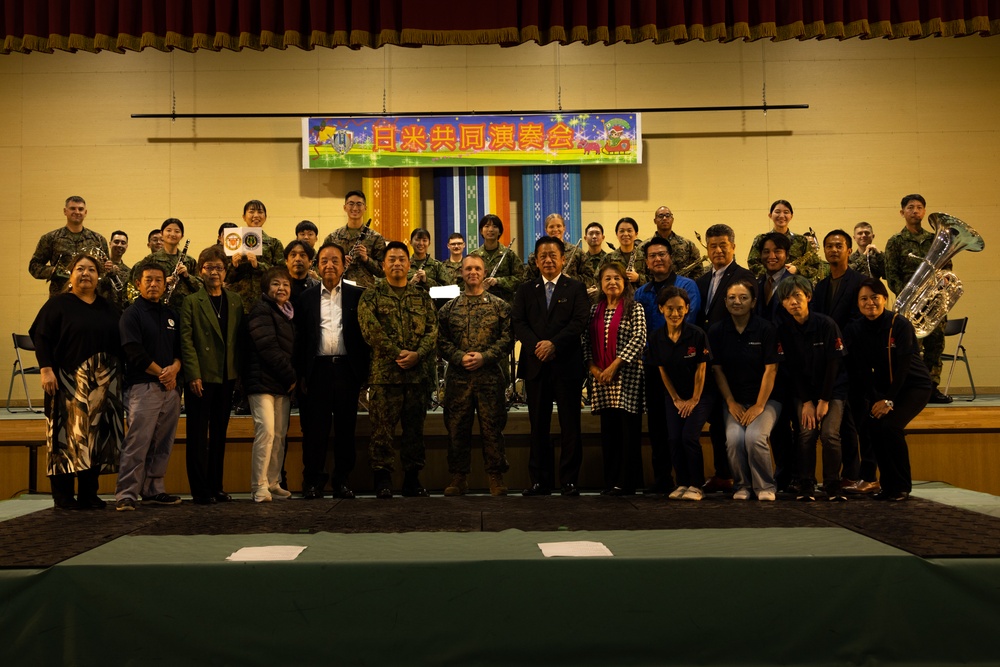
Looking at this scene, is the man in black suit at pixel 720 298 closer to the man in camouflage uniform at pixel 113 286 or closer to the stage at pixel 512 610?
the stage at pixel 512 610

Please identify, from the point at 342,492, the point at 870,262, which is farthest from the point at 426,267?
the point at 870,262

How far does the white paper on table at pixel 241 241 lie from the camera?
19.5 ft

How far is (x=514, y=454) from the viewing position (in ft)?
18.8

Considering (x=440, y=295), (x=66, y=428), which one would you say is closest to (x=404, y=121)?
(x=440, y=295)

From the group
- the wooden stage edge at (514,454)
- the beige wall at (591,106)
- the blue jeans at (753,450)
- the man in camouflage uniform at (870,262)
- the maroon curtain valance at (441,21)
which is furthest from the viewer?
the beige wall at (591,106)

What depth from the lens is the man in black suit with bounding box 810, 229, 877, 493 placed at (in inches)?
193

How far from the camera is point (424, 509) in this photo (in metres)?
4.44

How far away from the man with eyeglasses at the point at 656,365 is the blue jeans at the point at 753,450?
17.4 inches

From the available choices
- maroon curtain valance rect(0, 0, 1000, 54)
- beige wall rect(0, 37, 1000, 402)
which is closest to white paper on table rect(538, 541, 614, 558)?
maroon curtain valance rect(0, 0, 1000, 54)

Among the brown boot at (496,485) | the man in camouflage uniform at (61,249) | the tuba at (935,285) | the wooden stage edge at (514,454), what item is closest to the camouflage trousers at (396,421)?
the brown boot at (496,485)

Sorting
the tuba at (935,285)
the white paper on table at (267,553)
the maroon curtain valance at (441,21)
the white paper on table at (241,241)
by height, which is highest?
the maroon curtain valance at (441,21)

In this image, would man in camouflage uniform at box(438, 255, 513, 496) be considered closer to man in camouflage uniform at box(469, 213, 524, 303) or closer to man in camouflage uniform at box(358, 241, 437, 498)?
man in camouflage uniform at box(358, 241, 437, 498)

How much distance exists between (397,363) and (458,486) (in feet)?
2.74

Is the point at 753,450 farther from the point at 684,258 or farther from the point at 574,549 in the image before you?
the point at 684,258
